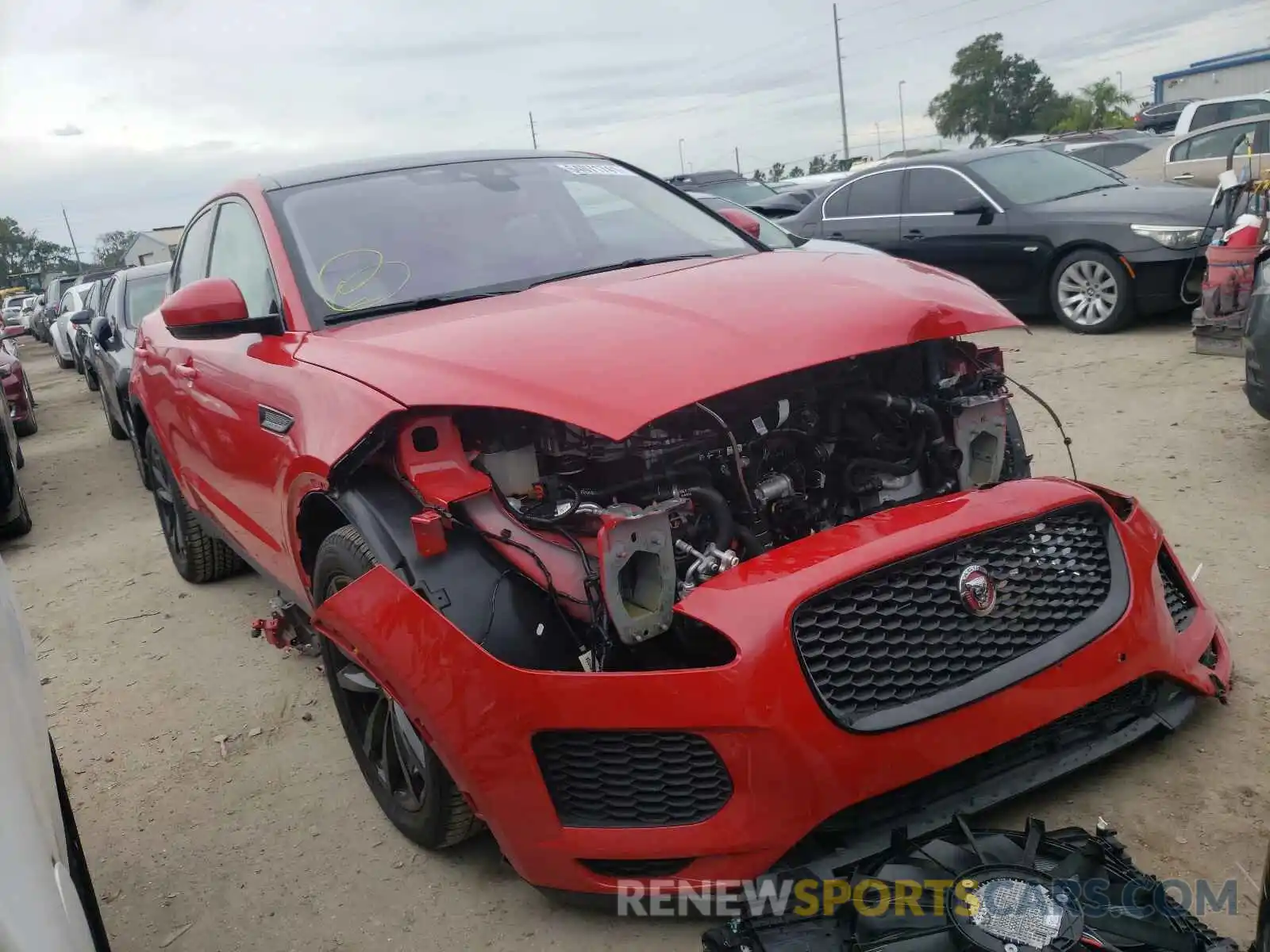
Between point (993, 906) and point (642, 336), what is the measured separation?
4.47ft

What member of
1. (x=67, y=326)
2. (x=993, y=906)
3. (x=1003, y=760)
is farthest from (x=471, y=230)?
(x=67, y=326)

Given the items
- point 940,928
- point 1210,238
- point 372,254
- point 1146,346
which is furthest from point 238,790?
point 1210,238

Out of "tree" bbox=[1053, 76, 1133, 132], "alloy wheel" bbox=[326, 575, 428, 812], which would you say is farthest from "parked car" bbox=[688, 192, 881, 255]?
"tree" bbox=[1053, 76, 1133, 132]

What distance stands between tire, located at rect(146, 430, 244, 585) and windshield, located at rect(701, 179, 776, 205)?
403 inches

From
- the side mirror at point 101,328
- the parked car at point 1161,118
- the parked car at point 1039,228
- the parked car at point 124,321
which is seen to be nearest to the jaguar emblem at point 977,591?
the side mirror at point 101,328

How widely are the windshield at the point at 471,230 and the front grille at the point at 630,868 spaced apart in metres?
1.66

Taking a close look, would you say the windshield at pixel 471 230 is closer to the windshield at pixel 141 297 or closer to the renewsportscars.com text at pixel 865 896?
the renewsportscars.com text at pixel 865 896

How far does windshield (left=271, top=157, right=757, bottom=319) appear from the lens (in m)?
3.14

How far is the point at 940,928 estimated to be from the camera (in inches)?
73.0

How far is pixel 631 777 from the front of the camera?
217 cm

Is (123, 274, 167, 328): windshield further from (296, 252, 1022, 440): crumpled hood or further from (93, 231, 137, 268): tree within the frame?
(93, 231, 137, 268): tree

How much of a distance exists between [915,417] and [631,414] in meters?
0.97

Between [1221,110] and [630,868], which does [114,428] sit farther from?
[1221,110]

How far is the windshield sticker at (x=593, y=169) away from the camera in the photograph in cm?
386
